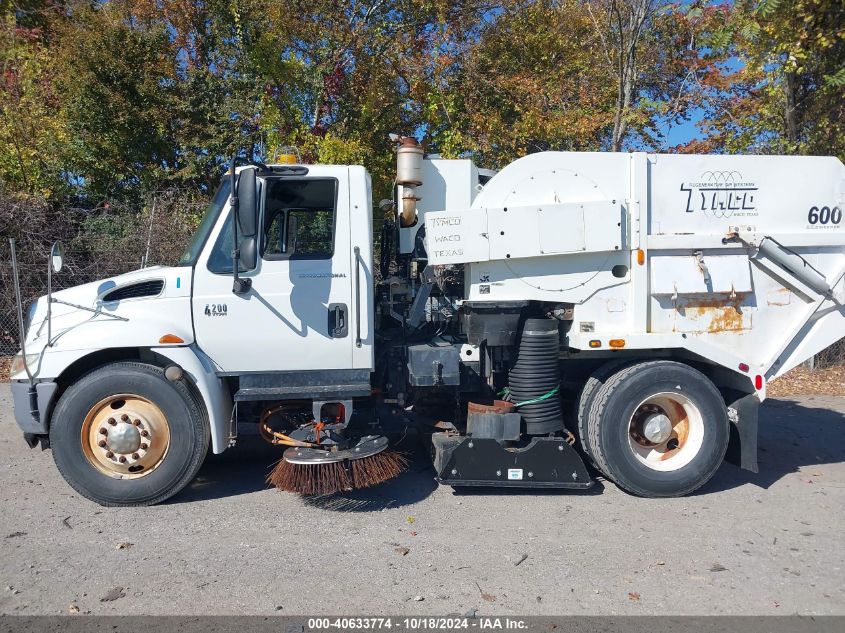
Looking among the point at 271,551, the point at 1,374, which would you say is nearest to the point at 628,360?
the point at 271,551

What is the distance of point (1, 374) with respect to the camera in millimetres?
9695

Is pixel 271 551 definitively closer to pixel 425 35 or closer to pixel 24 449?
pixel 24 449

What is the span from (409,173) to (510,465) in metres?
2.46

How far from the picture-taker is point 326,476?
4.80 meters

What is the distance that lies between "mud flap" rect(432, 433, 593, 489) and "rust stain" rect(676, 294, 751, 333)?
57.2 inches

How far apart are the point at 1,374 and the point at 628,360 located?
361 inches

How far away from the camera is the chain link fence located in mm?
Answer: 9922

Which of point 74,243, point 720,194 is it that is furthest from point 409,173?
point 74,243

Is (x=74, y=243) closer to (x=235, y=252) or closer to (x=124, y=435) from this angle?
(x=124, y=435)

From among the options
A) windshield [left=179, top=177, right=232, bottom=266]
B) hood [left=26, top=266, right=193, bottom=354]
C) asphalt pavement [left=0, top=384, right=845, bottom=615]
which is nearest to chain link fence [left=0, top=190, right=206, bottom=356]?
asphalt pavement [left=0, top=384, right=845, bottom=615]

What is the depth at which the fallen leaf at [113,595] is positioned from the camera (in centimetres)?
356

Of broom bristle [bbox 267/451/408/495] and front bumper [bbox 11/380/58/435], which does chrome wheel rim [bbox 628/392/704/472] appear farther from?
front bumper [bbox 11/380/58/435]

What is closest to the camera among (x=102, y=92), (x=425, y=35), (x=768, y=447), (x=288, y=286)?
(x=288, y=286)

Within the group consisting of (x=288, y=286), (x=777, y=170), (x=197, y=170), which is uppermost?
(x=197, y=170)
